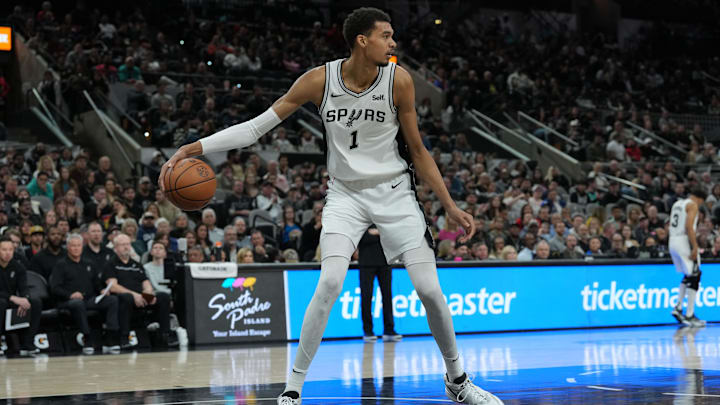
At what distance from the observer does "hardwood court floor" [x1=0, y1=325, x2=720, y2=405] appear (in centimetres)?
648

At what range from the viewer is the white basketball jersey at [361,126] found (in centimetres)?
564

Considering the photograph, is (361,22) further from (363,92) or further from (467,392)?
(467,392)

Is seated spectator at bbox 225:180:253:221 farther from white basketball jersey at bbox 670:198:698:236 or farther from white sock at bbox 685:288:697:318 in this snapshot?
white sock at bbox 685:288:697:318

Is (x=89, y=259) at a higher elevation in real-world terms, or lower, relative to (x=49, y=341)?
higher

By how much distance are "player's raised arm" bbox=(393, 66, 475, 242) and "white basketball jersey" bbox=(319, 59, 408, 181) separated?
0.15ft

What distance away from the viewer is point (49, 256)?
12.4 m

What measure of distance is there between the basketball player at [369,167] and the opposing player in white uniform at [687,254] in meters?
9.95

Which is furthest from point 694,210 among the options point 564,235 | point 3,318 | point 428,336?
point 3,318

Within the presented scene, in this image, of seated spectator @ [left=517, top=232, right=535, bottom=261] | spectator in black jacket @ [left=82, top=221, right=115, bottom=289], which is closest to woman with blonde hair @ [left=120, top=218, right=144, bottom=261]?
spectator in black jacket @ [left=82, top=221, right=115, bottom=289]

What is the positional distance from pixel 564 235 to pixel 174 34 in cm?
1303

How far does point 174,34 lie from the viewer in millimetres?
25828

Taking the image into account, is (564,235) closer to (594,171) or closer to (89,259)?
(594,171)

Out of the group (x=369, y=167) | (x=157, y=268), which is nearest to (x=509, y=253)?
(x=157, y=268)

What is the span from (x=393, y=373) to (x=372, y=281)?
4.27 metres
